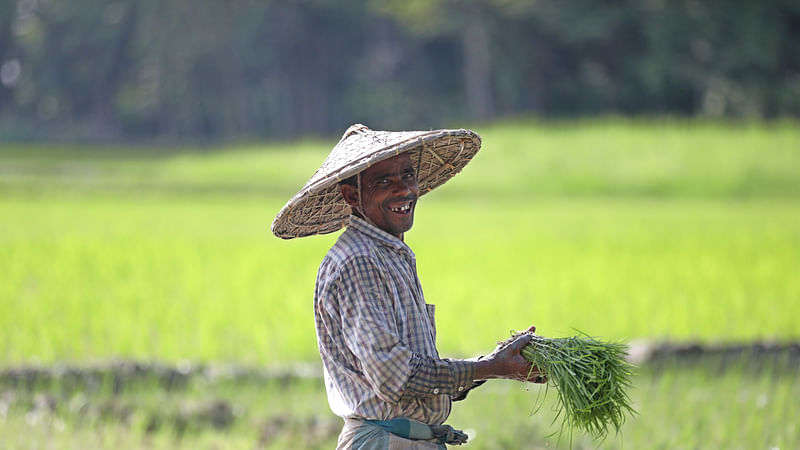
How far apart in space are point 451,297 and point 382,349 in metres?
5.13

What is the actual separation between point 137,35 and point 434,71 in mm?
10866

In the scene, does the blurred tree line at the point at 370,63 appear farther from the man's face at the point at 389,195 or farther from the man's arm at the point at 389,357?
the man's arm at the point at 389,357

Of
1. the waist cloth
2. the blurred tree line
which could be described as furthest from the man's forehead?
the blurred tree line

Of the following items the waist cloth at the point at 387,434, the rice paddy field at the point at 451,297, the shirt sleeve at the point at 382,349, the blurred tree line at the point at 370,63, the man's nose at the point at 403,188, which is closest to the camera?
the shirt sleeve at the point at 382,349

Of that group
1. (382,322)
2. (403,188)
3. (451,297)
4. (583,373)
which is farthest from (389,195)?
(451,297)

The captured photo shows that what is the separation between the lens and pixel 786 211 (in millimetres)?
12602

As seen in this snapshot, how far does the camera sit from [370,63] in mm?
38094

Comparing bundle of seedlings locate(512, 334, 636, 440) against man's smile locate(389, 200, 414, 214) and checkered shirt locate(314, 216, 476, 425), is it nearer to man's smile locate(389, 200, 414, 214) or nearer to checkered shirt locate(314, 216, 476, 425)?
checkered shirt locate(314, 216, 476, 425)

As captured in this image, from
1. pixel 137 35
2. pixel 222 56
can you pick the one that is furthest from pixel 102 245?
pixel 137 35

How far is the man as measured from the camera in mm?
2020

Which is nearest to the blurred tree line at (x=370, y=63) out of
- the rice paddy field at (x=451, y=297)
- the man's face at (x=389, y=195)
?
the rice paddy field at (x=451, y=297)

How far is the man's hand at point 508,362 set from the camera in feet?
6.77

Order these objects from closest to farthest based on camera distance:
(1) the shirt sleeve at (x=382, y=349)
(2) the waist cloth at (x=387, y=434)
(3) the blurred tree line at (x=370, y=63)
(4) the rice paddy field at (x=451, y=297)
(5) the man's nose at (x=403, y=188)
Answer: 1. (1) the shirt sleeve at (x=382, y=349)
2. (2) the waist cloth at (x=387, y=434)
3. (5) the man's nose at (x=403, y=188)
4. (4) the rice paddy field at (x=451, y=297)
5. (3) the blurred tree line at (x=370, y=63)

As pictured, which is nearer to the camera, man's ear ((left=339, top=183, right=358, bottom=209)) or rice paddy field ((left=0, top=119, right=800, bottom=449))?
man's ear ((left=339, top=183, right=358, bottom=209))
